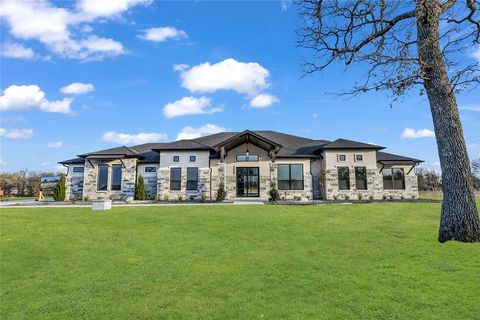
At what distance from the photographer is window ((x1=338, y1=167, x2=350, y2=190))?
22.3 m

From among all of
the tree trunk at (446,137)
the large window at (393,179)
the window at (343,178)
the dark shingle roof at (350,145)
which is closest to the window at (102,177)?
the dark shingle roof at (350,145)

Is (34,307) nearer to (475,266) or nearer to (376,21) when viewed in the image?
(475,266)

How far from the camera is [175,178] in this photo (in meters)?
23.0

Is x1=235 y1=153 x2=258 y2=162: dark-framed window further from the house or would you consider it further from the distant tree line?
the distant tree line

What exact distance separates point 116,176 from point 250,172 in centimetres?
1081

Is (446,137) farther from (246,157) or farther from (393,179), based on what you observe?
(393,179)

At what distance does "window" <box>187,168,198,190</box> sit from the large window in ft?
48.4

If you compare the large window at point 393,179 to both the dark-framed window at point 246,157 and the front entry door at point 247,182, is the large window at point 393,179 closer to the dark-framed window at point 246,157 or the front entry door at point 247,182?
the front entry door at point 247,182

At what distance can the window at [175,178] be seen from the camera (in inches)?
901

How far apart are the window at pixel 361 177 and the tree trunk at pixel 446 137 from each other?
15231mm

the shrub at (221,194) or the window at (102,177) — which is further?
the window at (102,177)

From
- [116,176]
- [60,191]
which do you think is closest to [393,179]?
[116,176]

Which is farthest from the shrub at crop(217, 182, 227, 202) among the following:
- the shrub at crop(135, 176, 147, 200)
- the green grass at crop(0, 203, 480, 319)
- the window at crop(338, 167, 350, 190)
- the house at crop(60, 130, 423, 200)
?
the green grass at crop(0, 203, 480, 319)

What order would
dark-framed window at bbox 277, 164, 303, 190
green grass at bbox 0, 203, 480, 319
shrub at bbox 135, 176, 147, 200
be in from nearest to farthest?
green grass at bbox 0, 203, 480, 319 → shrub at bbox 135, 176, 147, 200 → dark-framed window at bbox 277, 164, 303, 190
